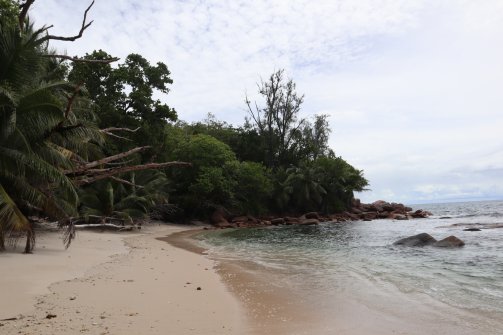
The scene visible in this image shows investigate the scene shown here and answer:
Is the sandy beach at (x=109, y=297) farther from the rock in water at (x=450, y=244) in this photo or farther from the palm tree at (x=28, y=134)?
the rock in water at (x=450, y=244)

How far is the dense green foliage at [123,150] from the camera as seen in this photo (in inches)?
400

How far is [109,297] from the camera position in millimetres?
6191

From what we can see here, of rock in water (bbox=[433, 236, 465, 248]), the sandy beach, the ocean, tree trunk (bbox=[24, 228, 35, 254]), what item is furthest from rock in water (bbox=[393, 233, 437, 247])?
tree trunk (bbox=[24, 228, 35, 254])

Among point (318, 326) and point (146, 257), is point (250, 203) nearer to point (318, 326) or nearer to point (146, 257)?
point (146, 257)

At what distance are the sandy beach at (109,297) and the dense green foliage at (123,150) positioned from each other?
5.81 feet

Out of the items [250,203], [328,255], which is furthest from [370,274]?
[250,203]

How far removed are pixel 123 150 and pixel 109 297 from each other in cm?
2447

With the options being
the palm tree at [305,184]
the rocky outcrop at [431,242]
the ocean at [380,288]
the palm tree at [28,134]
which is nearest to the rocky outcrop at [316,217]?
the palm tree at [305,184]

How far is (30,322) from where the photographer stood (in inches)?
184

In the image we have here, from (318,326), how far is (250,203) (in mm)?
34520

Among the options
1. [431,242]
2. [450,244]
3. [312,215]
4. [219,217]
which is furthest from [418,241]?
[312,215]

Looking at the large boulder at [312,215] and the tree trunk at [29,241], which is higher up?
the large boulder at [312,215]

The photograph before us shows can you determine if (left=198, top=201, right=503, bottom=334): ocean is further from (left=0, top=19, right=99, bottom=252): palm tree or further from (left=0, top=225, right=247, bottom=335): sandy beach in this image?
(left=0, top=19, right=99, bottom=252): palm tree

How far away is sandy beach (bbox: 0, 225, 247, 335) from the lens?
15.7 ft
